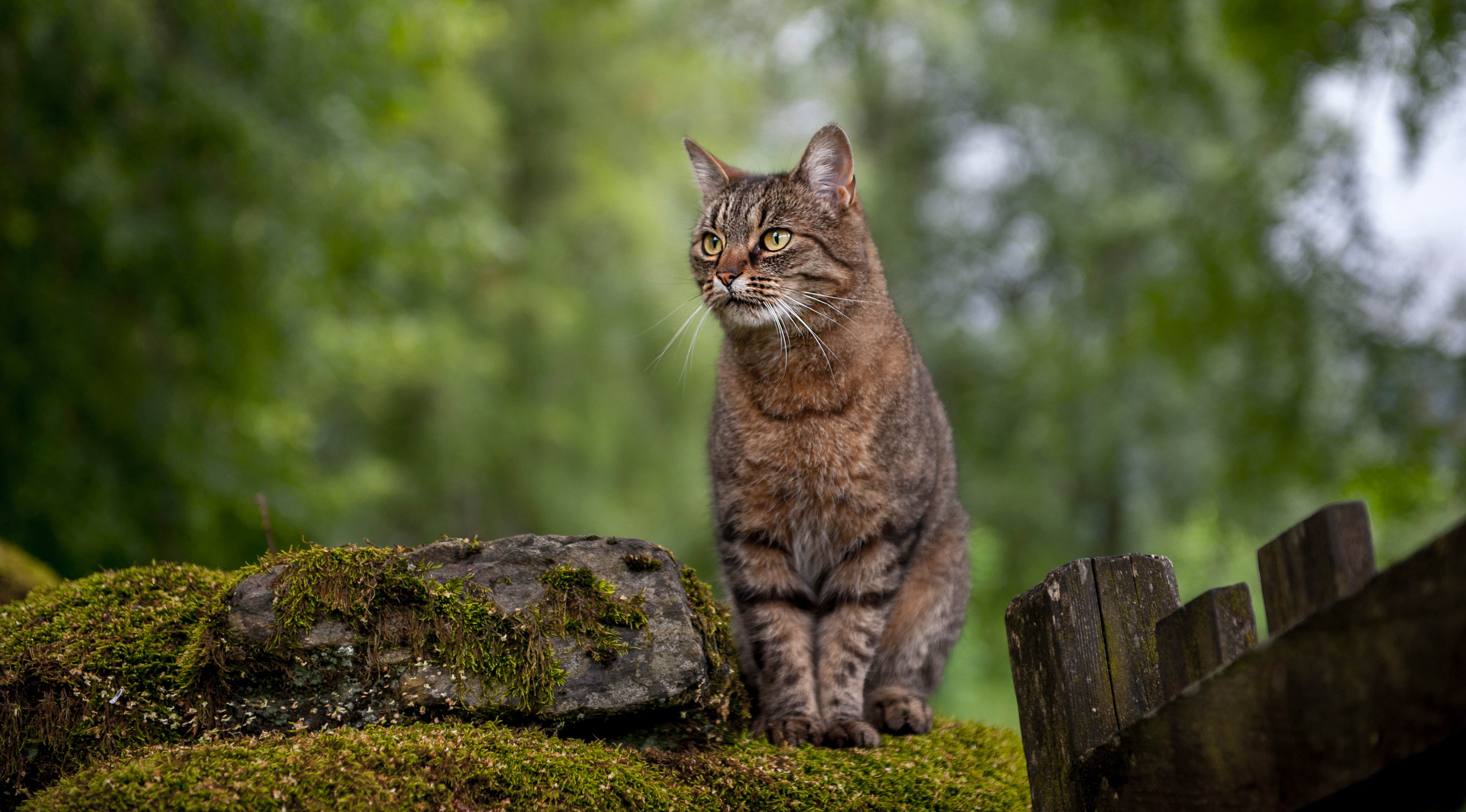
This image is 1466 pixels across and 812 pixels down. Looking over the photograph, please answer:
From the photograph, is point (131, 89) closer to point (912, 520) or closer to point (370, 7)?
point (370, 7)

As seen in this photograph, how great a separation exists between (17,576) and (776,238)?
11.1ft

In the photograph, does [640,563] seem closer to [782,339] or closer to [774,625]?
[774,625]

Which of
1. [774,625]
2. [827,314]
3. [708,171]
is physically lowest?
[774,625]

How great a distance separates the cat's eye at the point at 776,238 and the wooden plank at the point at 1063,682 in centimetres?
169

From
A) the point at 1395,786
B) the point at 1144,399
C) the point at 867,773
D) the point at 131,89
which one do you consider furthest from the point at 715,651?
the point at 1144,399

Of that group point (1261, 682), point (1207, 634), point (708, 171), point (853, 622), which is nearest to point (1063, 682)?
point (1207, 634)

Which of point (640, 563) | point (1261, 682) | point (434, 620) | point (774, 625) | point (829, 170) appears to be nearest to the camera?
point (1261, 682)

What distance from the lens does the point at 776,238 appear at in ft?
12.2

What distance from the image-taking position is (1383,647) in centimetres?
150

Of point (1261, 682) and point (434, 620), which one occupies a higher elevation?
point (434, 620)

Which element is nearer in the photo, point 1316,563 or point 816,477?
point 1316,563

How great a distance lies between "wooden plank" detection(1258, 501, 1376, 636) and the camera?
5.15 feet

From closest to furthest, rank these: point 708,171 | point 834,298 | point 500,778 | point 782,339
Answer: point 500,778 < point 782,339 < point 834,298 < point 708,171

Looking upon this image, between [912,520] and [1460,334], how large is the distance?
4831 millimetres
